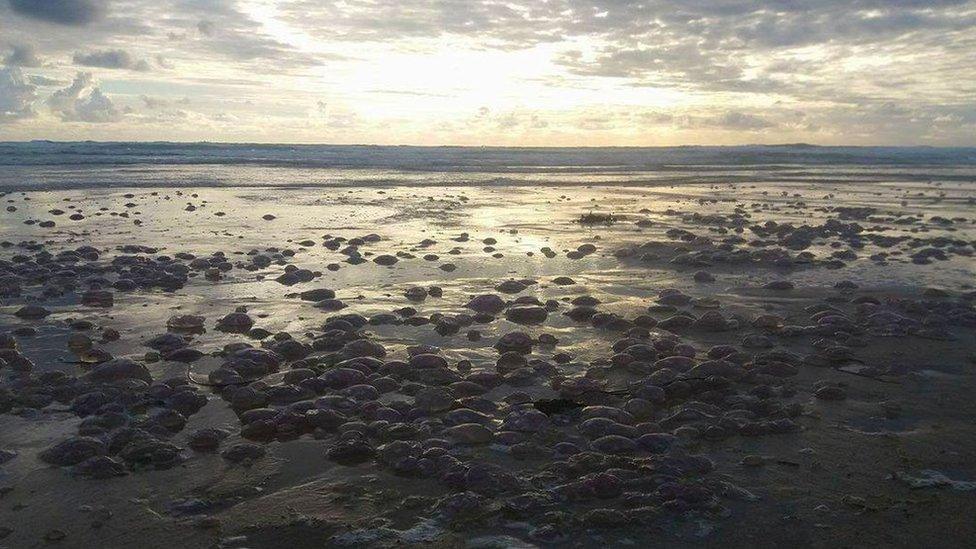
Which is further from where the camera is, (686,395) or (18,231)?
(18,231)

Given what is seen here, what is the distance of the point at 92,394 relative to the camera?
733cm

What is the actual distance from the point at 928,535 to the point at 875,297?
831 centimetres

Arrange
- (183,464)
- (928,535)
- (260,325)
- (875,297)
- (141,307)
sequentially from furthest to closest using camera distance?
(875,297)
(141,307)
(260,325)
(183,464)
(928,535)

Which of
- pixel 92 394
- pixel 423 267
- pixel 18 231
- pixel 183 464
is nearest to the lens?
pixel 183 464

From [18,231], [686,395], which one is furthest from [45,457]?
[18,231]

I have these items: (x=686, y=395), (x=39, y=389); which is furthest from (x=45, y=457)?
(x=686, y=395)

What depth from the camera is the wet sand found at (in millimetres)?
5297

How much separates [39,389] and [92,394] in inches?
29.8

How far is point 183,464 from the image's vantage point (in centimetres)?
608

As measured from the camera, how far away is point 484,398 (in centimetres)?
767

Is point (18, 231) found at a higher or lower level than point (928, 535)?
higher

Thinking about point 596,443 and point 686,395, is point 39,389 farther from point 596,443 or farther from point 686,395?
point 686,395

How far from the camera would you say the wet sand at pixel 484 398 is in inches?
209

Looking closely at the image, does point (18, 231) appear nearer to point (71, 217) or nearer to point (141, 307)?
point (71, 217)
